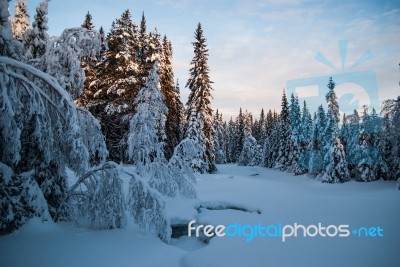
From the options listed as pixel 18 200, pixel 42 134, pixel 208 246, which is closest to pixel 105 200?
pixel 18 200

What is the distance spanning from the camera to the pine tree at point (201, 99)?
2950 centimetres

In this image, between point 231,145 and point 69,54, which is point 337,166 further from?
point 231,145

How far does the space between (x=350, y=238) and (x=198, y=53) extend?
2593 cm

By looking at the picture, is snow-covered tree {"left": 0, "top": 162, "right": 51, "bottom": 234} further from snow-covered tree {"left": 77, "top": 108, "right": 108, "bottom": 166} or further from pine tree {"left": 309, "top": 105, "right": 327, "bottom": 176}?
pine tree {"left": 309, "top": 105, "right": 327, "bottom": 176}

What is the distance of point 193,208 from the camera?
13469mm

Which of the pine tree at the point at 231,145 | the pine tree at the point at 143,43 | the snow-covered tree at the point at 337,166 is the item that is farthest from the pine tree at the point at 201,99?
the pine tree at the point at 231,145

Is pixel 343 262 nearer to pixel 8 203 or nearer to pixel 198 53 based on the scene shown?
pixel 8 203

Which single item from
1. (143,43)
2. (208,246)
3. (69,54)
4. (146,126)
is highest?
(143,43)

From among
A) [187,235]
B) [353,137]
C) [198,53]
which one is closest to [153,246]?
[187,235]

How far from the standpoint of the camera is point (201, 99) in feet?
98.7

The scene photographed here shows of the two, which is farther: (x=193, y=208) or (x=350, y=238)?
(x=193, y=208)

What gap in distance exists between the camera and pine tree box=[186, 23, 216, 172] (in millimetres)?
29500

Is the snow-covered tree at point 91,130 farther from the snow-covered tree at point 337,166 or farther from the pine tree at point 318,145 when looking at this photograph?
the pine tree at point 318,145

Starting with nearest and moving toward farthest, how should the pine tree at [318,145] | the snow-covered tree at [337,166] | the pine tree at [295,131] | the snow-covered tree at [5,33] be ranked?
the snow-covered tree at [5,33] < the snow-covered tree at [337,166] < the pine tree at [318,145] < the pine tree at [295,131]
